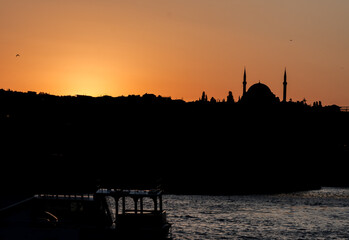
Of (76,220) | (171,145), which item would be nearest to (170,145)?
(171,145)

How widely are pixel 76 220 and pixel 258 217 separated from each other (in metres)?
51.8

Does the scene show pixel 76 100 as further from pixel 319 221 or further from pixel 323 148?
pixel 319 221

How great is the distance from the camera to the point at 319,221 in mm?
90938

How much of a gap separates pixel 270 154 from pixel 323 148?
71.3 ft

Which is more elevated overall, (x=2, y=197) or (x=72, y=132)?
(x=72, y=132)

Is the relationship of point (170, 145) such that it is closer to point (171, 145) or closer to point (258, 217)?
point (171, 145)

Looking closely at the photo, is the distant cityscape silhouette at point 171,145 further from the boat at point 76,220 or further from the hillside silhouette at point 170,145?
the boat at point 76,220

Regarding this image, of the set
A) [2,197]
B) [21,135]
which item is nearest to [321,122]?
[21,135]

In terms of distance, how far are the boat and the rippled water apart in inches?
853

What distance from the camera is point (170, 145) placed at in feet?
565

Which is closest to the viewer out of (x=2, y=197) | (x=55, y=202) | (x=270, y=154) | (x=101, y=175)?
(x=55, y=202)

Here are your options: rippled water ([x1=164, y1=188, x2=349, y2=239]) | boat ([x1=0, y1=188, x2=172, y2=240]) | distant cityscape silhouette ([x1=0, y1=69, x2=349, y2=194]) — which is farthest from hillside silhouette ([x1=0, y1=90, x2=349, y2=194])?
boat ([x1=0, y1=188, x2=172, y2=240])

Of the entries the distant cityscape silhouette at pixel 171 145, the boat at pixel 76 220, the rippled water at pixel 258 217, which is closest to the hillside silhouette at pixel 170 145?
the distant cityscape silhouette at pixel 171 145

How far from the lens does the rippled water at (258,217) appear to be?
7525 centimetres
